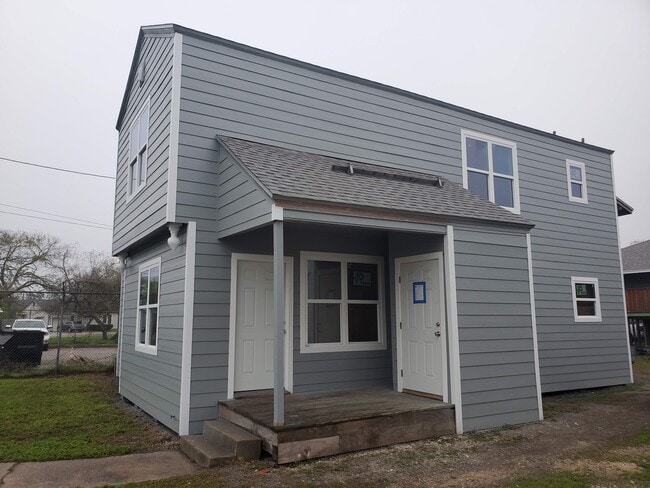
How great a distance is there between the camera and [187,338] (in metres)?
5.88

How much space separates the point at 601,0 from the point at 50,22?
11.3m

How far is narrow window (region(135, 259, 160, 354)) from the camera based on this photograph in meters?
7.25

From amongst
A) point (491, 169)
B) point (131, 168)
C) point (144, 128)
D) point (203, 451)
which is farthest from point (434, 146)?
point (203, 451)

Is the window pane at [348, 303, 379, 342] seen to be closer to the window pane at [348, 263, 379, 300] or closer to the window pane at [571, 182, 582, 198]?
the window pane at [348, 263, 379, 300]

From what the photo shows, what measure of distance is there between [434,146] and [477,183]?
121cm

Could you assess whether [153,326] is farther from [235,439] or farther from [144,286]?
[235,439]

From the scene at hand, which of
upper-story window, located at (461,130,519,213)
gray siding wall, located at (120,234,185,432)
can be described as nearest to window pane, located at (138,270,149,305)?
gray siding wall, located at (120,234,185,432)

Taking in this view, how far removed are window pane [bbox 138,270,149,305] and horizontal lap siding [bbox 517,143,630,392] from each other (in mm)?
7285

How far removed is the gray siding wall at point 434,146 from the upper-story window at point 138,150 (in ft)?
5.84

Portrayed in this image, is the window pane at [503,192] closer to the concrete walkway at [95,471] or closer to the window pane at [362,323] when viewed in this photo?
the window pane at [362,323]

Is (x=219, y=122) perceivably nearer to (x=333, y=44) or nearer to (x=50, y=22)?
(x=50, y=22)

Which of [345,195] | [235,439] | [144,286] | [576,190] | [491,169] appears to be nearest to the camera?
[235,439]

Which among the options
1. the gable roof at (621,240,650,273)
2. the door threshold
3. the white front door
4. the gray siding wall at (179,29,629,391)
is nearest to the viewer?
the door threshold

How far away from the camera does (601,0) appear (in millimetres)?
5730
